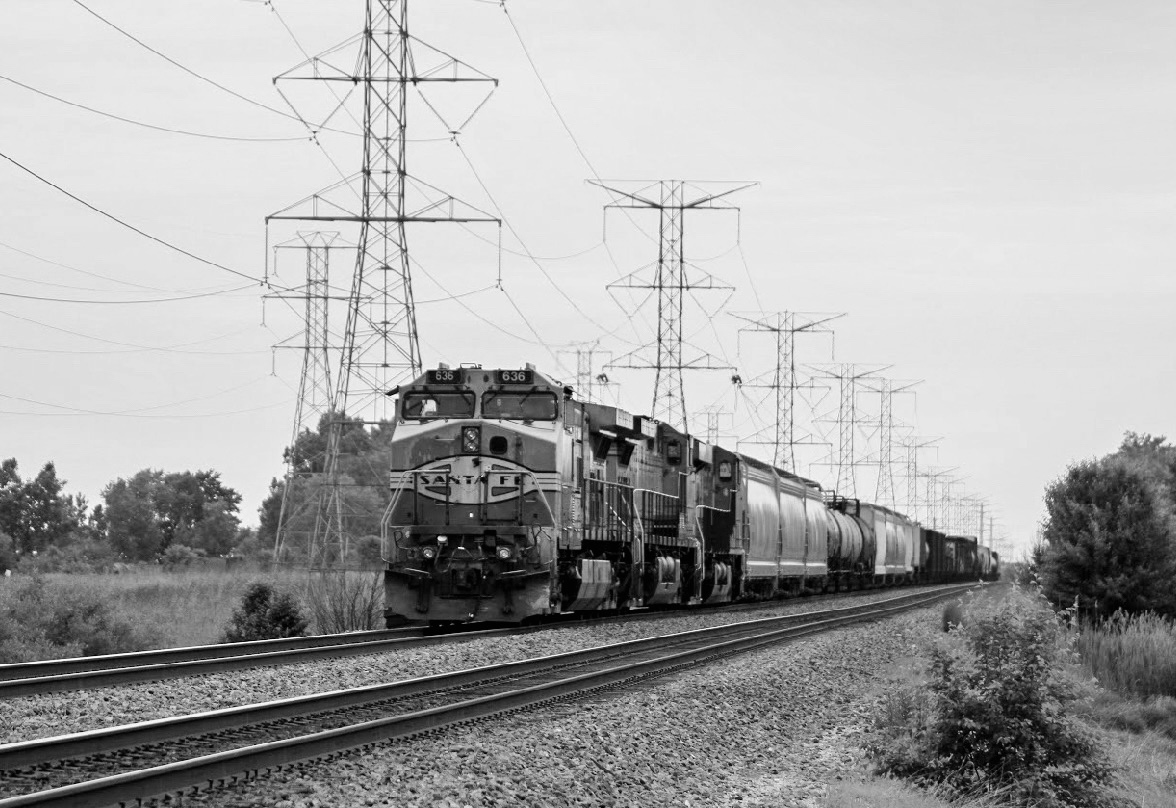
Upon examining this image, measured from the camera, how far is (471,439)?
67.8 ft

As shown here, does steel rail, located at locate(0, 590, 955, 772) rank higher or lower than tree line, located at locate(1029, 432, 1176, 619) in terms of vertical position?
lower

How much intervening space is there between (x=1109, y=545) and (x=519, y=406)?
10077 mm

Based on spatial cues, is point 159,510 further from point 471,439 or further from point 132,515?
point 471,439

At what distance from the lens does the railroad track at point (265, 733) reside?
7715 mm

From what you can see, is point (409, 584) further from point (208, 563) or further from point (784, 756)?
point (208, 563)

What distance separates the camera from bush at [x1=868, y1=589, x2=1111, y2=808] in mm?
11164

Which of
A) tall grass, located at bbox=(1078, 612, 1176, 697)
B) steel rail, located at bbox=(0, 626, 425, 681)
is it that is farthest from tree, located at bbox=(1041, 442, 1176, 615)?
steel rail, located at bbox=(0, 626, 425, 681)

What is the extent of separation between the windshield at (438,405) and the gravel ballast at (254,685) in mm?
3469

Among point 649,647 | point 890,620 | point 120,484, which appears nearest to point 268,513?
point 120,484

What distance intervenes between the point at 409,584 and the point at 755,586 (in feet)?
59.3

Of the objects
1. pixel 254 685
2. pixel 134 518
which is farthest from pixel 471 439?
pixel 134 518

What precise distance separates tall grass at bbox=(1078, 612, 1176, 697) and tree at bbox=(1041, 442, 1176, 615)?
6.81 feet


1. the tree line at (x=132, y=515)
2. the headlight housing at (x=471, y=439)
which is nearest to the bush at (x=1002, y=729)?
the headlight housing at (x=471, y=439)

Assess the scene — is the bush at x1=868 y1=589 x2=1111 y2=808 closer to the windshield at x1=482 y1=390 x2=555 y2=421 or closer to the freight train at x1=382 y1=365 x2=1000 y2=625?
the freight train at x1=382 y1=365 x2=1000 y2=625
